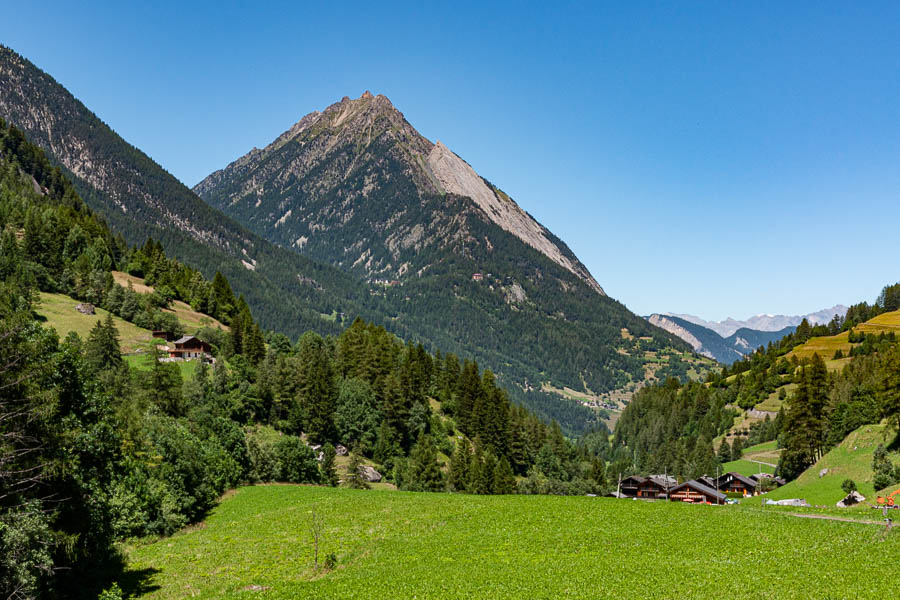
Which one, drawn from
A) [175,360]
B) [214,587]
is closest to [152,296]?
[175,360]

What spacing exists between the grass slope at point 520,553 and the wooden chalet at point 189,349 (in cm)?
6420

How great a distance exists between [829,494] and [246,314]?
12654 cm

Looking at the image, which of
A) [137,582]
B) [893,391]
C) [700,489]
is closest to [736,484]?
[700,489]

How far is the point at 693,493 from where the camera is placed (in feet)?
345

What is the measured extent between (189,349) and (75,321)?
2117 centimetres

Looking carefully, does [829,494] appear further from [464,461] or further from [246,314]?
[246,314]

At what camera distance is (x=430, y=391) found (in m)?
130

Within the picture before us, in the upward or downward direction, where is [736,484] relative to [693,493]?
downward

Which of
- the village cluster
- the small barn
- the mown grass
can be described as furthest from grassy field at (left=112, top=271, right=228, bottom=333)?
the mown grass

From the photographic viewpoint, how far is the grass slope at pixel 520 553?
84.4 ft

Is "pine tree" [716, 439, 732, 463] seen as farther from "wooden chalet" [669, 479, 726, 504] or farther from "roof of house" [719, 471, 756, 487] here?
"wooden chalet" [669, 479, 726, 504]

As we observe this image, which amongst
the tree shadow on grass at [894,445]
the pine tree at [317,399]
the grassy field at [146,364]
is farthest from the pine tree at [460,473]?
the tree shadow on grass at [894,445]

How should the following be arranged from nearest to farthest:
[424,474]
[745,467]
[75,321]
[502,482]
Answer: [502,482] < [424,474] < [75,321] < [745,467]

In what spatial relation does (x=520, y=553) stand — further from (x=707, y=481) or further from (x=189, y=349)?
(x=707, y=481)
